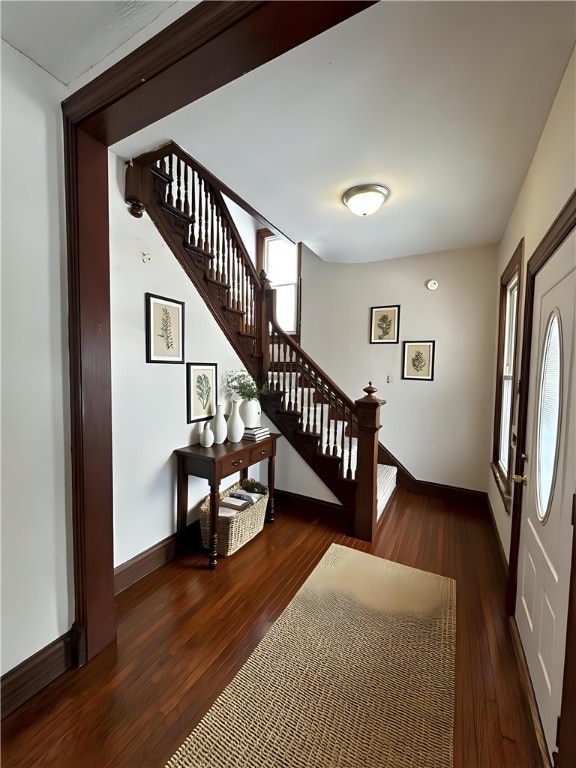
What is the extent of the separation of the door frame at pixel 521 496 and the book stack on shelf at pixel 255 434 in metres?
1.83

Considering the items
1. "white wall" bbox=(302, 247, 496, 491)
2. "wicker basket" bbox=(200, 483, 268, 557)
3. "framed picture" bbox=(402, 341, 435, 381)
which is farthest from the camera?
"framed picture" bbox=(402, 341, 435, 381)

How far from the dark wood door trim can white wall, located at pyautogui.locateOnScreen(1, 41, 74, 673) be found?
0.17ft

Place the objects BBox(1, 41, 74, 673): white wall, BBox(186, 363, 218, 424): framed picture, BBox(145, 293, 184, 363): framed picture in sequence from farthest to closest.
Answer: BBox(186, 363, 218, 424): framed picture, BBox(145, 293, 184, 363): framed picture, BBox(1, 41, 74, 673): white wall

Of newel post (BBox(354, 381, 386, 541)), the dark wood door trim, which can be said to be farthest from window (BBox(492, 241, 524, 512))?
the dark wood door trim

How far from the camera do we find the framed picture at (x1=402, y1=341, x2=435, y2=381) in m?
3.64

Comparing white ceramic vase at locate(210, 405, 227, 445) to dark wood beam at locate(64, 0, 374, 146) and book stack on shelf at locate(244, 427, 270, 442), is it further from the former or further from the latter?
dark wood beam at locate(64, 0, 374, 146)

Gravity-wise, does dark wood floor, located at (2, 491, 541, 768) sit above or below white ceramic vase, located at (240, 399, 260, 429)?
below

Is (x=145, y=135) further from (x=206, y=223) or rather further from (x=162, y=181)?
(x=206, y=223)

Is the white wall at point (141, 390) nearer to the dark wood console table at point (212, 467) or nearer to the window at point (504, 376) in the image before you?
the dark wood console table at point (212, 467)

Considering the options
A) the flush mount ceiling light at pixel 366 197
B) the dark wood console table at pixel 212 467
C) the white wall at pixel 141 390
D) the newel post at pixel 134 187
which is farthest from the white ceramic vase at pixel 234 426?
the flush mount ceiling light at pixel 366 197

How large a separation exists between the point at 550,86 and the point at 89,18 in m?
1.90

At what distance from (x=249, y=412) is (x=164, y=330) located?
1042 millimetres

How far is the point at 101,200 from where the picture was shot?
1.54m

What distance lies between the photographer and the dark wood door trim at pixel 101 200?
3.33 ft
